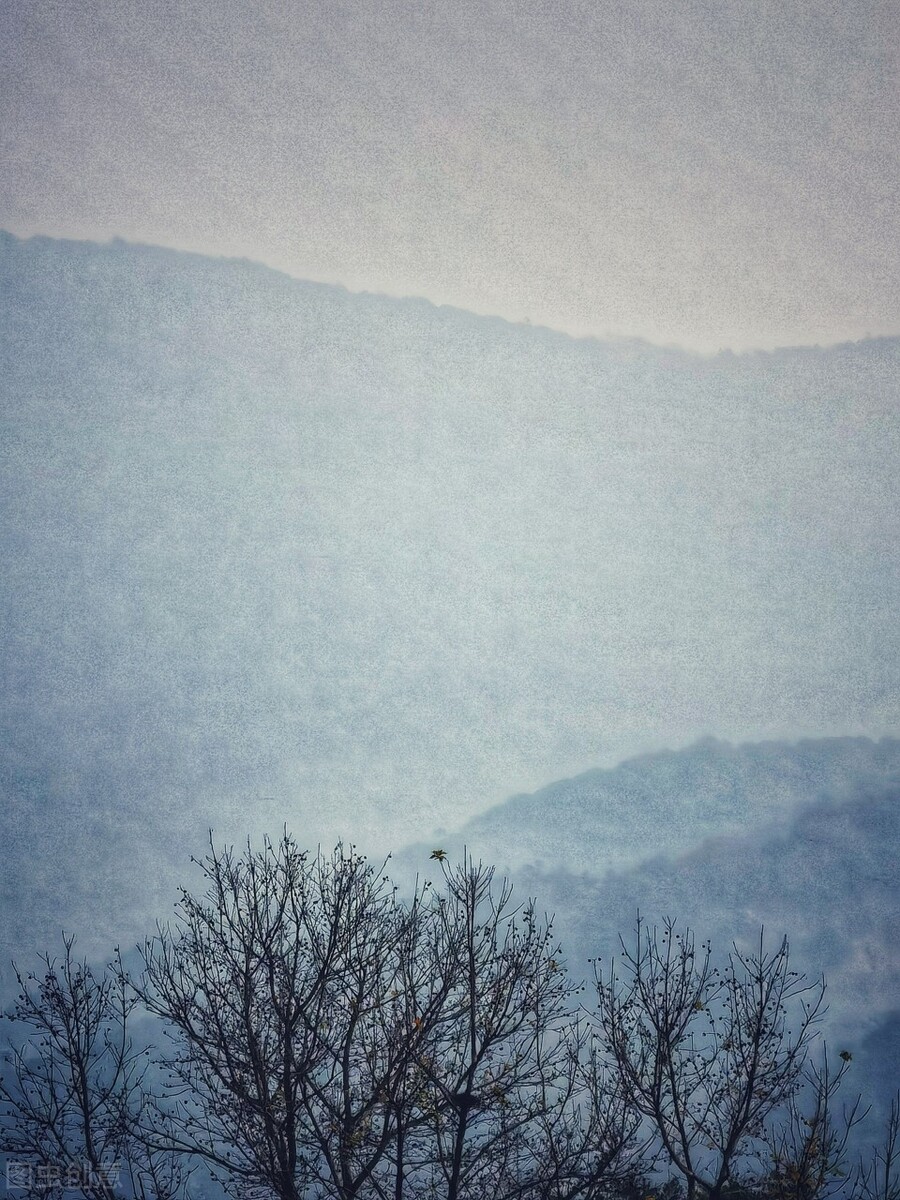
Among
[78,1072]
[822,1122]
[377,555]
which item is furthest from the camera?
[377,555]

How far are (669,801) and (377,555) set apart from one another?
4.62 meters

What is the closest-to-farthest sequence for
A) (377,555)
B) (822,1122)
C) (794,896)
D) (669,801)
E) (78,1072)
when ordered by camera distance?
(78,1072)
(822,1122)
(794,896)
(669,801)
(377,555)

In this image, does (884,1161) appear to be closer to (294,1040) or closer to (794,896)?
(794,896)

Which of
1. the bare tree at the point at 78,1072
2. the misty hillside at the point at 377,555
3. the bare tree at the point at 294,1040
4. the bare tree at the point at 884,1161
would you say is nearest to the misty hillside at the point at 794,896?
the bare tree at the point at 884,1161

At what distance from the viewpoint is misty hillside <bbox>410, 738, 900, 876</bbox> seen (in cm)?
1072

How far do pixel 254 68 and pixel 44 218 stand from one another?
3.25 meters

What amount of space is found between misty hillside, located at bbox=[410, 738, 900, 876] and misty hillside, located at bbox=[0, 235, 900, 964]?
0.26 m

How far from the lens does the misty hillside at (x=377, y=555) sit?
10.9 metres

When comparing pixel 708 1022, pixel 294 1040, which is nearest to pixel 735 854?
pixel 708 1022

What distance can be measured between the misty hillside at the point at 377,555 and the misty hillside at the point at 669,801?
256mm

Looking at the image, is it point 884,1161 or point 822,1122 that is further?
point 884,1161

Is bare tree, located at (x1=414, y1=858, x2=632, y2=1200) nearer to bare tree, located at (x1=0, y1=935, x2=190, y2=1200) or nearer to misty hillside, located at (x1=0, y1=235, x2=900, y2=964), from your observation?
misty hillside, located at (x1=0, y1=235, x2=900, y2=964)

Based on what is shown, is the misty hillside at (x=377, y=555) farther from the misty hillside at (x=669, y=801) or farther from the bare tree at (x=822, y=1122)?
the bare tree at (x=822, y=1122)

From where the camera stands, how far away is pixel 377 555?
11.4 m
